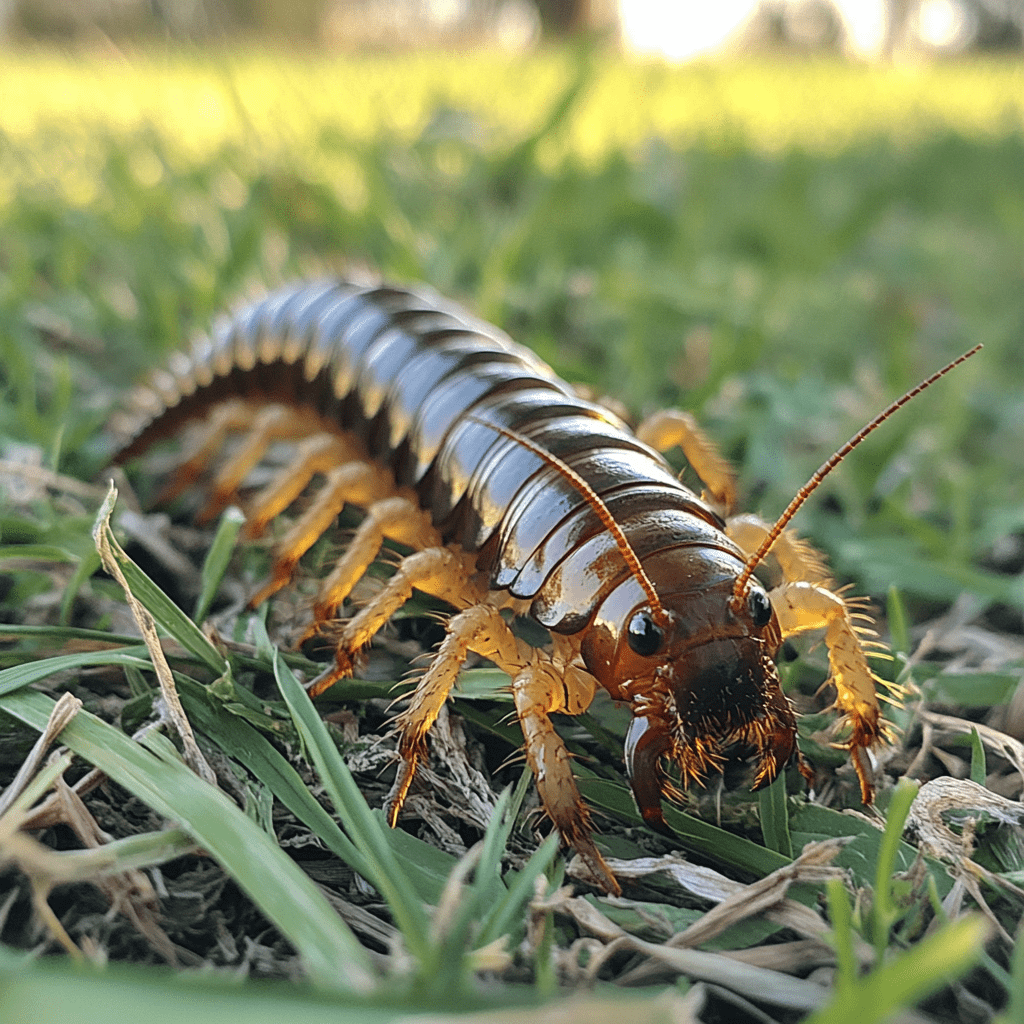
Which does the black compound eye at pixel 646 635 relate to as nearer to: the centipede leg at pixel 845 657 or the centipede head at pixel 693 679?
the centipede head at pixel 693 679

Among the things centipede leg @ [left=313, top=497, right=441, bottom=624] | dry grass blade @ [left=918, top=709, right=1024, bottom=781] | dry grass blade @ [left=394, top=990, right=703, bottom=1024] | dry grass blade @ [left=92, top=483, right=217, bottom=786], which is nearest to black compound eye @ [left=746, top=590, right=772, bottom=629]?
dry grass blade @ [left=918, top=709, right=1024, bottom=781]

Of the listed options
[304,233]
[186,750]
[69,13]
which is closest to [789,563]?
[186,750]

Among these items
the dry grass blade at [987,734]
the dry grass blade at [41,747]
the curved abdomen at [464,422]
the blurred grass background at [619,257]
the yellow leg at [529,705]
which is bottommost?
the dry grass blade at [41,747]

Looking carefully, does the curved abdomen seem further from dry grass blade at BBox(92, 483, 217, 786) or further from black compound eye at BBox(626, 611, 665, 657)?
dry grass blade at BBox(92, 483, 217, 786)

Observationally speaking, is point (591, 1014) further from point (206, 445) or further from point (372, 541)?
point (206, 445)

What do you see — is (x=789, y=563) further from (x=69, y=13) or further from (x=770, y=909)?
(x=69, y=13)

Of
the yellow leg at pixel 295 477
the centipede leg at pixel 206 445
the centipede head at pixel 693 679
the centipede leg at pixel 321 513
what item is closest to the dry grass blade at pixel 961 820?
the centipede head at pixel 693 679
